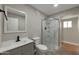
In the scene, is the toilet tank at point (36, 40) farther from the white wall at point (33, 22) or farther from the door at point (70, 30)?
the door at point (70, 30)

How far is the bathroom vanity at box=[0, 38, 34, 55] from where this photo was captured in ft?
3.54

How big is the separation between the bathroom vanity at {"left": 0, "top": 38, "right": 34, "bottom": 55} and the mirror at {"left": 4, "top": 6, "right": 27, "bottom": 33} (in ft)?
0.61

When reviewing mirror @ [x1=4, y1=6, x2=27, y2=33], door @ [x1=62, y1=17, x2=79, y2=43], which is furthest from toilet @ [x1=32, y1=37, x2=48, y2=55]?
door @ [x1=62, y1=17, x2=79, y2=43]

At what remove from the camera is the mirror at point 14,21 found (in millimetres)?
1125

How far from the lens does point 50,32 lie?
4.36 feet

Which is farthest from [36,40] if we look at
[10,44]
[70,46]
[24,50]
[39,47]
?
[70,46]

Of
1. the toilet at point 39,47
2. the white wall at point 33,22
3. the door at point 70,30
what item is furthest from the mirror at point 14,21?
the door at point 70,30

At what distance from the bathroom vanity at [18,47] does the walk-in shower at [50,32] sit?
0.83 ft

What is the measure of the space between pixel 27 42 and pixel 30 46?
0.09m

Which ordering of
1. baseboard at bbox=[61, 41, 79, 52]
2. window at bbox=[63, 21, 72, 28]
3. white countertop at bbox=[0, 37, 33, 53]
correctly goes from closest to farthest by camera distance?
white countertop at bbox=[0, 37, 33, 53] → baseboard at bbox=[61, 41, 79, 52] → window at bbox=[63, 21, 72, 28]

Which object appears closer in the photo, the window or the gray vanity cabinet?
the gray vanity cabinet

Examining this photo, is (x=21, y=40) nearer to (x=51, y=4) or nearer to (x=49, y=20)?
(x=49, y=20)

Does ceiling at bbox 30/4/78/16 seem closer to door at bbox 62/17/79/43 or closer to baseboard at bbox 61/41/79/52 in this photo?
door at bbox 62/17/79/43
